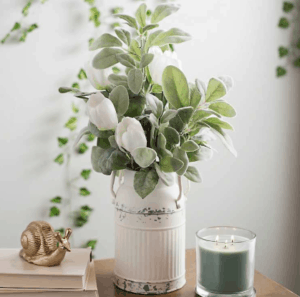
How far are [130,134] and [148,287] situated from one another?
311 millimetres

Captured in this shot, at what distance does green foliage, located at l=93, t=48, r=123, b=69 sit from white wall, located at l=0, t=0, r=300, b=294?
2.05 ft

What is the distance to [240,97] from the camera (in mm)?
1611

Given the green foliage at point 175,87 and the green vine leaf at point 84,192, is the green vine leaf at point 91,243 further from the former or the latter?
the green foliage at point 175,87

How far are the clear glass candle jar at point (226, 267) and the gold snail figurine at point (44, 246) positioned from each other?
0.84 ft

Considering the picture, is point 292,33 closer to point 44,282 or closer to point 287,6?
point 287,6

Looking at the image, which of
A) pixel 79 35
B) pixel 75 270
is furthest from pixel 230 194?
pixel 75 270

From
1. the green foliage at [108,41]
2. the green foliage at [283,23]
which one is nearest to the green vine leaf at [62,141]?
the green foliage at [108,41]

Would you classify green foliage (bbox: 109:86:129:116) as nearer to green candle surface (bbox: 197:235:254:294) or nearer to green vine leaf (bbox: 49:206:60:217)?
green candle surface (bbox: 197:235:254:294)

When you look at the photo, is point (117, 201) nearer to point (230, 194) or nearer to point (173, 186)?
point (173, 186)

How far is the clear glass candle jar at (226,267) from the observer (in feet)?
2.69

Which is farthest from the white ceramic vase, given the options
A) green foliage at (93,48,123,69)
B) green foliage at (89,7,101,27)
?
green foliage at (89,7,101,27)

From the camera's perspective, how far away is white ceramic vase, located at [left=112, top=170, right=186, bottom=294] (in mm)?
846

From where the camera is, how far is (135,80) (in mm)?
796

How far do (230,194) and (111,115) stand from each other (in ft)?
3.20
